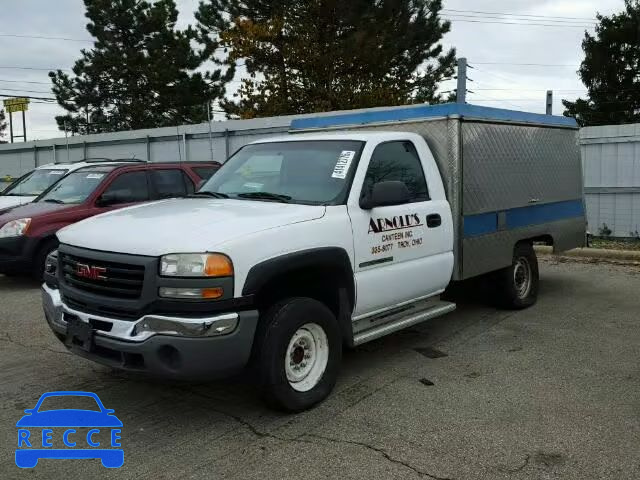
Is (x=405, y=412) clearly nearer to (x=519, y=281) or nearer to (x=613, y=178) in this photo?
(x=519, y=281)

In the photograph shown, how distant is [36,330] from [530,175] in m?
5.51

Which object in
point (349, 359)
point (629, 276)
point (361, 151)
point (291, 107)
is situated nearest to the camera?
point (361, 151)

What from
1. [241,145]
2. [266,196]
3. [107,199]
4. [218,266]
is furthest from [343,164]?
[241,145]

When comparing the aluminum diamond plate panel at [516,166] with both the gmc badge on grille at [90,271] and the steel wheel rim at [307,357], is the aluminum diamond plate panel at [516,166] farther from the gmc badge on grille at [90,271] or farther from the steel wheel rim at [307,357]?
the gmc badge on grille at [90,271]

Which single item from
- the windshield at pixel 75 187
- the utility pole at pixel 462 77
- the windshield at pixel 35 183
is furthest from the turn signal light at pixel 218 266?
the utility pole at pixel 462 77

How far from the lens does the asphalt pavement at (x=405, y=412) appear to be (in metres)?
3.55

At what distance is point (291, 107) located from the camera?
82.5 ft

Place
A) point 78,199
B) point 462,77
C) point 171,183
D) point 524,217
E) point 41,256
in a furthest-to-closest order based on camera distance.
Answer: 1. point 462,77
2. point 171,183
3. point 78,199
4. point 41,256
5. point 524,217

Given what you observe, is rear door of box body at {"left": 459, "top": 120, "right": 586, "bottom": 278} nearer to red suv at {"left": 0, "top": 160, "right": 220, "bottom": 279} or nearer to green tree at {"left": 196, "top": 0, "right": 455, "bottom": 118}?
red suv at {"left": 0, "top": 160, "right": 220, "bottom": 279}

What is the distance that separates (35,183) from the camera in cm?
1116

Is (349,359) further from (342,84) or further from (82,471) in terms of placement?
(342,84)

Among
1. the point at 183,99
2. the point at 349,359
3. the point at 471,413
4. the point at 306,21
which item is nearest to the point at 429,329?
the point at 349,359

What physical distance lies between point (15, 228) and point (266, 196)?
5.30 m

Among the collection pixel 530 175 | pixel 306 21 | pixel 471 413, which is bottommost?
pixel 471 413
